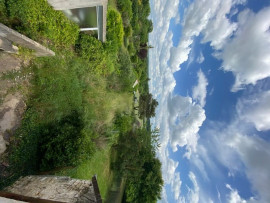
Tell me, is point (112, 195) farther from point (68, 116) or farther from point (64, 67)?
point (64, 67)

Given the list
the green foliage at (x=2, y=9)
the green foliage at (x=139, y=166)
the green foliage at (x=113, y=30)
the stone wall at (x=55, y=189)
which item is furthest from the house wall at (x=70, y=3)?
the green foliage at (x=139, y=166)

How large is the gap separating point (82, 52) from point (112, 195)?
44.0ft

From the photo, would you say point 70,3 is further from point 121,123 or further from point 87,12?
point 121,123

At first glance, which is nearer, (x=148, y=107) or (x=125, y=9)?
(x=125, y=9)

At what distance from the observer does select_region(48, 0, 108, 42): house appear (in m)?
7.18

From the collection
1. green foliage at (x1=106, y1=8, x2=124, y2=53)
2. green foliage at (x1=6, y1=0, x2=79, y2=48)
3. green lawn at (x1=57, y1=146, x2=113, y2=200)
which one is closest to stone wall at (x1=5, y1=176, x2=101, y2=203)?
green lawn at (x1=57, y1=146, x2=113, y2=200)

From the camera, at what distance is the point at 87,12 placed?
28.1ft

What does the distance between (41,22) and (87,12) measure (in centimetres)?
265

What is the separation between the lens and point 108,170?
14.9 m

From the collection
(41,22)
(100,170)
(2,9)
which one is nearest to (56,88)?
(41,22)

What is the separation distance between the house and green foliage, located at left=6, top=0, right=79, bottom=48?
0.33m

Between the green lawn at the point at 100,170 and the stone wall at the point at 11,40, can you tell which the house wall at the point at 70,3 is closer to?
the stone wall at the point at 11,40

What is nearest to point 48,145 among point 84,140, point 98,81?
point 84,140

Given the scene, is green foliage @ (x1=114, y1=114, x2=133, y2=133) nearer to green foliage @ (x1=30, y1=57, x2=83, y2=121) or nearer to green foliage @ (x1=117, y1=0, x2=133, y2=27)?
green foliage @ (x1=30, y1=57, x2=83, y2=121)
